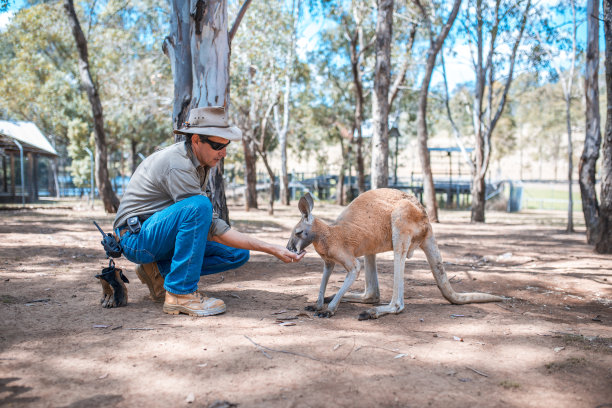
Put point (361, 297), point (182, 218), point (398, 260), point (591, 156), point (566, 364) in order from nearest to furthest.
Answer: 1. point (566, 364)
2. point (182, 218)
3. point (398, 260)
4. point (361, 297)
5. point (591, 156)

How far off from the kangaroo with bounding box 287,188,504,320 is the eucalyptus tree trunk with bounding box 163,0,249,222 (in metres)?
2.25

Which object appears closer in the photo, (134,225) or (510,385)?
(510,385)

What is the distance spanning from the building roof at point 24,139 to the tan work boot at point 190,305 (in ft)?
49.3

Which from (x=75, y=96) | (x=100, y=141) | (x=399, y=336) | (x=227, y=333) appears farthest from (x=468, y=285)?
(x=75, y=96)

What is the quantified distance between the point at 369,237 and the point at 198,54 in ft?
9.58

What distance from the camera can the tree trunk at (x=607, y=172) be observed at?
7.07 m

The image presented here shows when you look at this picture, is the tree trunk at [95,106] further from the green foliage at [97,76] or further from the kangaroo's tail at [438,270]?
the kangaroo's tail at [438,270]

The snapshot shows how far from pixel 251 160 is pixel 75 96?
15438mm

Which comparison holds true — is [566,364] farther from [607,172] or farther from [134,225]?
[607,172]

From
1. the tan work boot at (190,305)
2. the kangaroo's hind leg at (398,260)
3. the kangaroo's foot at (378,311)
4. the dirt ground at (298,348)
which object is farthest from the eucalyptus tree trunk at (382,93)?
the tan work boot at (190,305)

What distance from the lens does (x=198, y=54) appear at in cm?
520

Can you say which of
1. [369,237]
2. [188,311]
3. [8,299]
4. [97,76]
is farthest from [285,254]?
[97,76]

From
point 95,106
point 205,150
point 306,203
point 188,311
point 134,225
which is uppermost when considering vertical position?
point 95,106

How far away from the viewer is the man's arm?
134 inches
